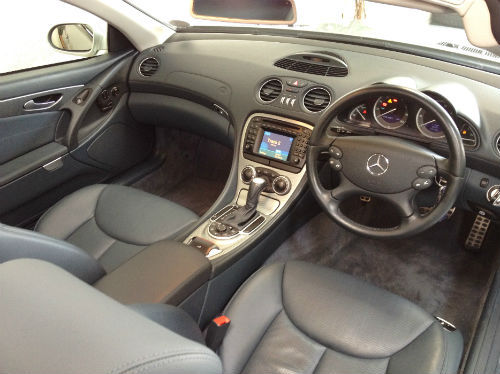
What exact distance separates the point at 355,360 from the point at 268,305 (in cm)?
26

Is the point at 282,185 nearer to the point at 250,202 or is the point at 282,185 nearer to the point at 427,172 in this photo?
the point at 250,202

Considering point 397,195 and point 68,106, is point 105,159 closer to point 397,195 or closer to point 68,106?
point 68,106

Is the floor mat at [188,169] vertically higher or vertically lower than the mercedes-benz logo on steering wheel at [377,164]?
lower

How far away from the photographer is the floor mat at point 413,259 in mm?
1869

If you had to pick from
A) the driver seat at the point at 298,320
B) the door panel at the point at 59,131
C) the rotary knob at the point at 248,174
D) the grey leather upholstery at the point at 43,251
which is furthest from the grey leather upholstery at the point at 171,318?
the door panel at the point at 59,131

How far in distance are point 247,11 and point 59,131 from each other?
0.95 meters

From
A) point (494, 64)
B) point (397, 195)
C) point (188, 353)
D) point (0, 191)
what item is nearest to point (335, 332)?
point (397, 195)

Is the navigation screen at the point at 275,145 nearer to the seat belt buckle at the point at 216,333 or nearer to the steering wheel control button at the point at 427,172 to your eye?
the steering wheel control button at the point at 427,172

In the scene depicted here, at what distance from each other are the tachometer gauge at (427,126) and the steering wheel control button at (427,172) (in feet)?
0.50

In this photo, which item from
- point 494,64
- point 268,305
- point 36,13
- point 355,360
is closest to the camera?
point 355,360

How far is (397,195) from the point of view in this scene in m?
1.31

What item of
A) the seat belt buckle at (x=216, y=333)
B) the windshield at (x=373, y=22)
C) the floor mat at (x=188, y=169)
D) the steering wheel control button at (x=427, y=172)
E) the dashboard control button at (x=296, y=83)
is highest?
the windshield at (x=373, y=22)

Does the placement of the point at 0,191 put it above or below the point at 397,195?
below

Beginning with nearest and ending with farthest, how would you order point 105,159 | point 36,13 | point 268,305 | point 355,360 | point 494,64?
point 355,360, point 268,305, point 494,64, point 36,13, point 105,159
